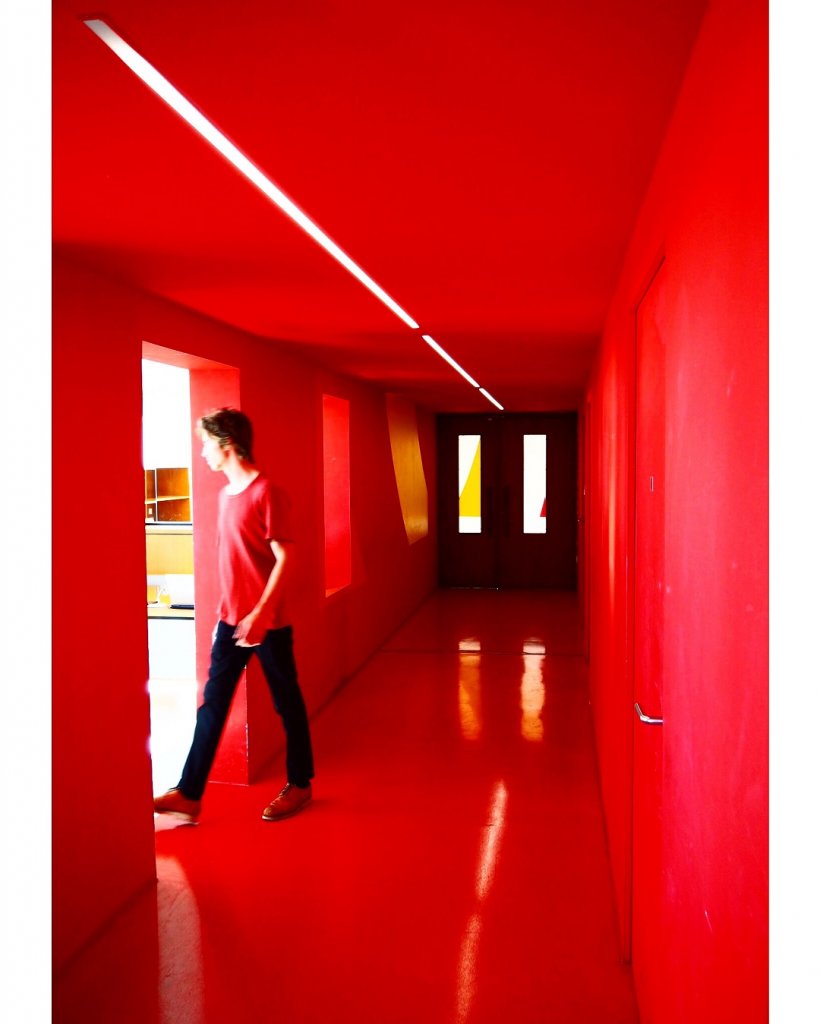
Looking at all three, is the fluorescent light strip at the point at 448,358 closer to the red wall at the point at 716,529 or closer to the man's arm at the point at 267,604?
the man's arm at the point at 267,604

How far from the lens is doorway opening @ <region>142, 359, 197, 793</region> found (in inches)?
268

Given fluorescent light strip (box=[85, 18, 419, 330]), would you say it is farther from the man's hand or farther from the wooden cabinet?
the wooden cabinet

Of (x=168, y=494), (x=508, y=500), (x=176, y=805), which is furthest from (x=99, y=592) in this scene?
(x=508, y=500)

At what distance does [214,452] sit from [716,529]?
311 centimetres

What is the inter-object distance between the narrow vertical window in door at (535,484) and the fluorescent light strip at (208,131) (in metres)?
9.30

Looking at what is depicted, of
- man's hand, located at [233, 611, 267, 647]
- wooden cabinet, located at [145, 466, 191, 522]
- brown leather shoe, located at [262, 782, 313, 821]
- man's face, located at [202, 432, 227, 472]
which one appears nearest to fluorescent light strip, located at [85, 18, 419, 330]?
man's face, located at [202, 432, 227, 472]

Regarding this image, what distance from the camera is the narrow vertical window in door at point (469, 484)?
40.8 ft

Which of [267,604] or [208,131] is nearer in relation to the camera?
[208,131]

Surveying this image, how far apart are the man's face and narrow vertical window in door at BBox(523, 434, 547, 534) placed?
340 inches

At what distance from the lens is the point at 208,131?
185 centimetres

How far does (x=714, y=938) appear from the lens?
1.29 m

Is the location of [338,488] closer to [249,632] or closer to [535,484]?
[249,632]
